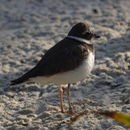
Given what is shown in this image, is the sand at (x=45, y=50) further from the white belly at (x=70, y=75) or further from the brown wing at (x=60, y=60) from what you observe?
the brown wing at (x=60, y=60)

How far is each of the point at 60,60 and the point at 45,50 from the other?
7.84 feet

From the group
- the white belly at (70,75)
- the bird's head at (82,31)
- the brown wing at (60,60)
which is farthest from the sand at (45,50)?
the bird's head at (82,31)

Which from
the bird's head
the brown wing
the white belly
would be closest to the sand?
the white belly

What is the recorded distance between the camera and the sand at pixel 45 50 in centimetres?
544

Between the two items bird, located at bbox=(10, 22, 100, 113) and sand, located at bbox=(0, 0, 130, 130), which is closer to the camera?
bird, located at bbox=(10, 22, 100, 113)

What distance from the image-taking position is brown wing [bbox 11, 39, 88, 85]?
5230 mm

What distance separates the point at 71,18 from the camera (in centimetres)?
912

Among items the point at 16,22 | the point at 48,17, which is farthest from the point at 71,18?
the point at 16,22

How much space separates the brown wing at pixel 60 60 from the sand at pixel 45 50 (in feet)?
2.13

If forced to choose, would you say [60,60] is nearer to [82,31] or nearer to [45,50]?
[82,31]

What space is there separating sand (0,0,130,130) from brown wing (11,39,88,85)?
2.13 ft

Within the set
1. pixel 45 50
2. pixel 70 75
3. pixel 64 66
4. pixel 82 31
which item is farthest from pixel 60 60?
pixel 45 50

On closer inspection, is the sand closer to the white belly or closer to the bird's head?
the white belly

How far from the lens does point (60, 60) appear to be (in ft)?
17.3
